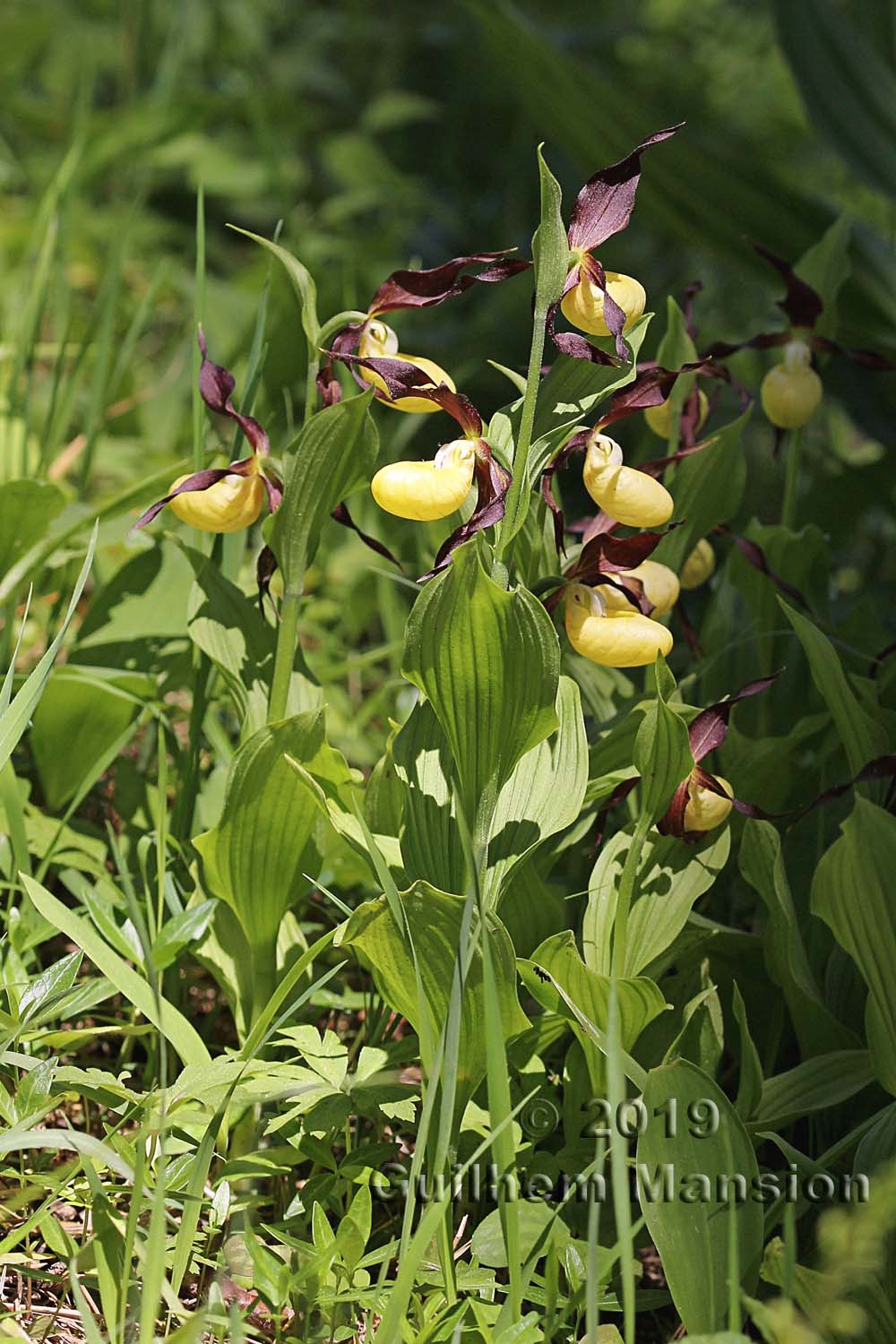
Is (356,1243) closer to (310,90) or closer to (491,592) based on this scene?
(491,592)

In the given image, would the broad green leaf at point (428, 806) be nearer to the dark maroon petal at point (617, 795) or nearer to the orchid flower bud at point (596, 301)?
the dark maroon petal at point (617, 795)

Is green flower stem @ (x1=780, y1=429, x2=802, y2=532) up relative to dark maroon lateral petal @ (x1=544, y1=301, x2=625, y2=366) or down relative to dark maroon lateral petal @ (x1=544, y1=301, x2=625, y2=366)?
up

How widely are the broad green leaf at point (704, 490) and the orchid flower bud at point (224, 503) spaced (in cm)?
33

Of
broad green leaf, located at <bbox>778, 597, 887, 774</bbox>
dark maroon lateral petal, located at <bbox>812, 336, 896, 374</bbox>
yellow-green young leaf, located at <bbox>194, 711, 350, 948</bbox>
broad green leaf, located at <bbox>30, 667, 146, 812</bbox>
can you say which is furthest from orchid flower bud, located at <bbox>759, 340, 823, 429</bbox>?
broad green leaf, located at <bbox>30, 667, 146, 812</bbox>

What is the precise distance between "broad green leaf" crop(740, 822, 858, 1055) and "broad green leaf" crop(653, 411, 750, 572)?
0.86 feet

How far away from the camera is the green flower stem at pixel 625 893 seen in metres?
0.71

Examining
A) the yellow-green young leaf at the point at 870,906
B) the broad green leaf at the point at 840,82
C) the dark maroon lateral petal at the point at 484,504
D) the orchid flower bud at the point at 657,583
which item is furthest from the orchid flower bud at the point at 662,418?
the broad green leaf at the point at 840,82

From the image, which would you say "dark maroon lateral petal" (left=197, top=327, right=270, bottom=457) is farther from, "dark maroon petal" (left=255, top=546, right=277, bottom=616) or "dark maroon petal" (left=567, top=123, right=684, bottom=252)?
"dark maroon petal" (left=567, top=123, right=684, bottom=252)

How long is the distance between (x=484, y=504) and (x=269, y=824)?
271mm

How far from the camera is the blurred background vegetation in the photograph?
1469 mm

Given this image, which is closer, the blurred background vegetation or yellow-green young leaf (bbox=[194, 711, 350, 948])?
yellow-green young leaf (bbox=[194, 711, 350, 948])

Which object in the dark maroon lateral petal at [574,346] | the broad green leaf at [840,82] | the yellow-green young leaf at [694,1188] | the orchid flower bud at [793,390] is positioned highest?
the broad green leaf at [840,82]

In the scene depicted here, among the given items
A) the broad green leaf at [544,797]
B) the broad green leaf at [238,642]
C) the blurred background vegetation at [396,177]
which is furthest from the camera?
the blurred background vegetation at [396,177]

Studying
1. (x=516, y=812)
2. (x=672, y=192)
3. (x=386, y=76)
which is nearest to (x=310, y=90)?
(x=386, y=76)
